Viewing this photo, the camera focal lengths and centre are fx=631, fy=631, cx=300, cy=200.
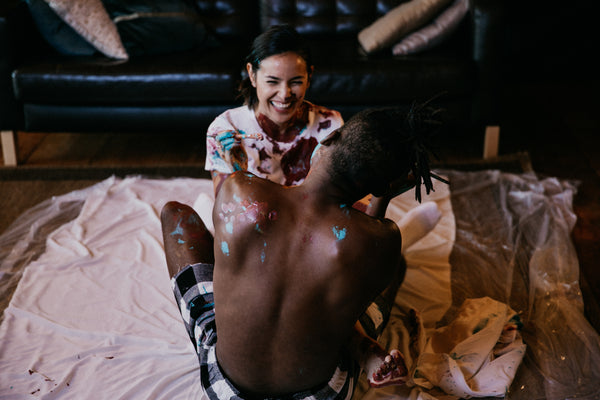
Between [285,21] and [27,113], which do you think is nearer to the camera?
[27,113]

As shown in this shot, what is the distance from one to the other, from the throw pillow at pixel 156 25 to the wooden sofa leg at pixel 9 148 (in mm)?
694

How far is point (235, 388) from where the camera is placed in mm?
1408

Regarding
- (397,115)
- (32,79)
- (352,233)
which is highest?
(397,115)

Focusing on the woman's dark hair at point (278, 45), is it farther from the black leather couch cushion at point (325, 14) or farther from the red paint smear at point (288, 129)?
the black leather couch cushion at point (325, 14)

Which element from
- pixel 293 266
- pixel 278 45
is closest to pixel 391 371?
pixel 293 266

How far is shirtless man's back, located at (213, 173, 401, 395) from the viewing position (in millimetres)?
1216

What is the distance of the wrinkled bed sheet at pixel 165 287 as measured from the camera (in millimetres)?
1686

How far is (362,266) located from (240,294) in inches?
9.8

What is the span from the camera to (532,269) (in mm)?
2131

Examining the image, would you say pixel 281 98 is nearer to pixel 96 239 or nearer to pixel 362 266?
pixel 362 266

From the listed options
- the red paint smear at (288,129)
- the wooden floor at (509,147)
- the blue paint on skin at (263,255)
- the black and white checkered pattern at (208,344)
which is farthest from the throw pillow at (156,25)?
the blue paint on skin at (263,255)

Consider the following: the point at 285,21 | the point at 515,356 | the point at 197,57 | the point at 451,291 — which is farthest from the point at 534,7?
the point at 515,356

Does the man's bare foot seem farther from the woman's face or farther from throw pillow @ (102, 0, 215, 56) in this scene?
throw pillow @ (102, 0, 215, 56)

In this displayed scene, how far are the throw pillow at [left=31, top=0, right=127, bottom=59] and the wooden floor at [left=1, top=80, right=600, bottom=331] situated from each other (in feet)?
1.71
